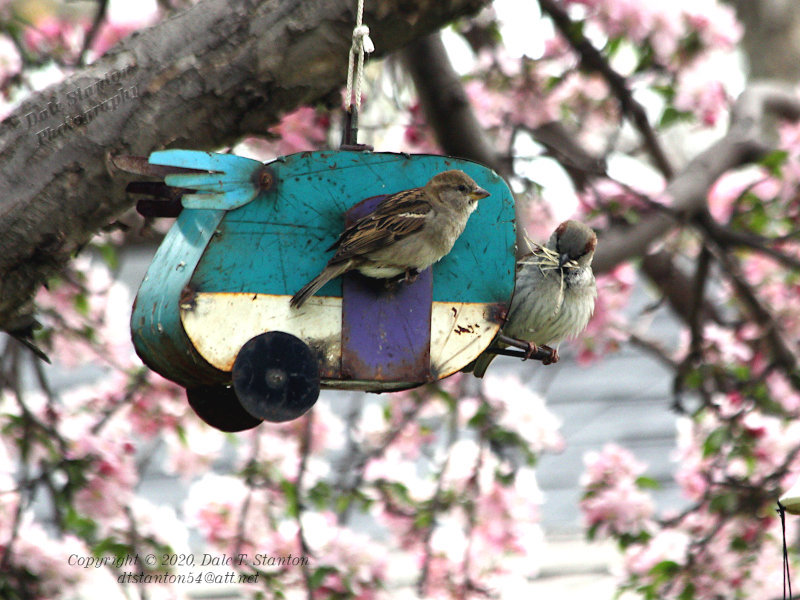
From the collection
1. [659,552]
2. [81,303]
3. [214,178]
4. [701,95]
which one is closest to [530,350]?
[214,178]

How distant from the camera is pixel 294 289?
1979 mm

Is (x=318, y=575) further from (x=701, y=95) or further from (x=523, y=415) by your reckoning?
(x=701, y=95)

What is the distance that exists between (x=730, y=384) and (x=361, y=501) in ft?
5.32

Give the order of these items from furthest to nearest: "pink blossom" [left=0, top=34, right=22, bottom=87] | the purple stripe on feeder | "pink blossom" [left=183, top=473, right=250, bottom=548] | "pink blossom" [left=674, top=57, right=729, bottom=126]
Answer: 1. "pink blossom" [left=674, top=57, right=729, bottom=126]
2. "pink blossom" [left=0, top=34, right=22, bottom=87]
3. "pink blossom" [left=183, top=473, right=250, bottom=548]
4. the purple stripe on feeder

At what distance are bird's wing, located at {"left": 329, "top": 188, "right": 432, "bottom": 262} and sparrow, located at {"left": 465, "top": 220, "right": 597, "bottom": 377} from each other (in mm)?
728

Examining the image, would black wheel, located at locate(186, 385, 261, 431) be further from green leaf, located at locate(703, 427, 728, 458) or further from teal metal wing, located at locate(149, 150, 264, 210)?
green leaf, located at locate(703, 427, 728, 458)

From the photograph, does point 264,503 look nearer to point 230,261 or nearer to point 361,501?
point 361,501

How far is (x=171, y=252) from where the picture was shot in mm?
2055

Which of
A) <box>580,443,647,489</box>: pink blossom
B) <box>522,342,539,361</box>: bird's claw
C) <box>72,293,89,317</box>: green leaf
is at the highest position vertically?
<box>72,293,89,317</box>: green leaf

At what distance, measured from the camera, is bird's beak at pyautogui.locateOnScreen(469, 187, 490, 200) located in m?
2.07

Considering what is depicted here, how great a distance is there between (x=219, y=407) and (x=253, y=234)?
0.50m

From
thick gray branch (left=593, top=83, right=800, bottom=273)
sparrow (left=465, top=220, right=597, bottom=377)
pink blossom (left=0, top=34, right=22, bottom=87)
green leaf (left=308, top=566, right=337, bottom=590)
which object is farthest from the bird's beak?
pink blossom (left=0, top=34, right=22, bottom=87)

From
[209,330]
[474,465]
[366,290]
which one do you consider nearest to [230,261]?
[209,330]

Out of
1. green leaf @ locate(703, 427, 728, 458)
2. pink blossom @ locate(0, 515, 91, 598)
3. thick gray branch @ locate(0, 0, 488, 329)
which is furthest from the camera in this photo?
green leaf @ locate(703, 427, 728, 458)
